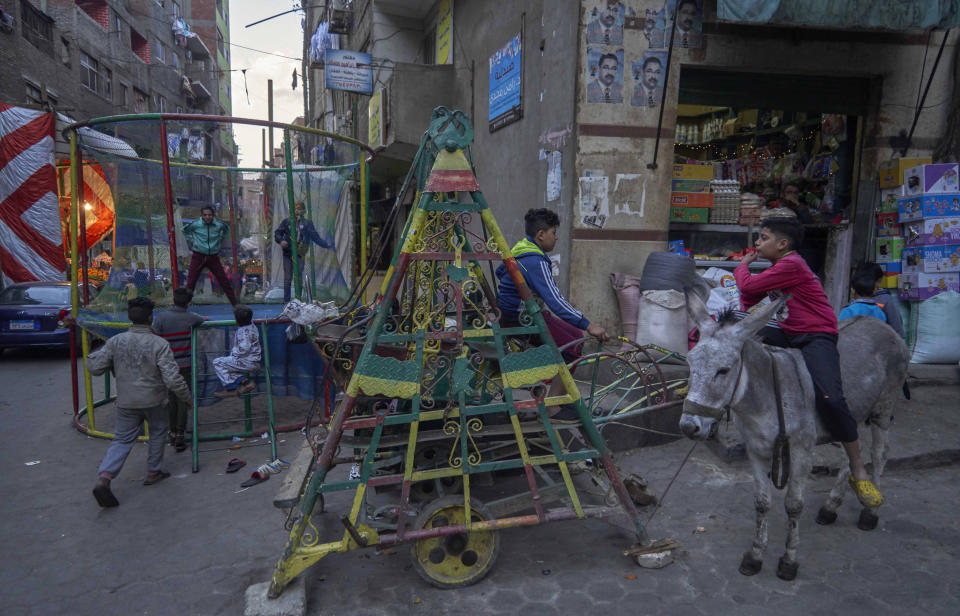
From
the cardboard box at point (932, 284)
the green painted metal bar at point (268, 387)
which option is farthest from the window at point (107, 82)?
the cardboard box at point (932, 284)

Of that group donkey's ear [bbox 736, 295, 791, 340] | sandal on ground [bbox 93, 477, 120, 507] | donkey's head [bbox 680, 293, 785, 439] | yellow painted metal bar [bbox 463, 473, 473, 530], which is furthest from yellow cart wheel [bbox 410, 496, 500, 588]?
sandal on ground [bbox 93, 477, 120, 507]

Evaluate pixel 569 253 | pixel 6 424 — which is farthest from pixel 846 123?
pixel 6 424

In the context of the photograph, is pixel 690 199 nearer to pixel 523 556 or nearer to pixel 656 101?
pixel 656 101

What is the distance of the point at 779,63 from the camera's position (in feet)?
21.6

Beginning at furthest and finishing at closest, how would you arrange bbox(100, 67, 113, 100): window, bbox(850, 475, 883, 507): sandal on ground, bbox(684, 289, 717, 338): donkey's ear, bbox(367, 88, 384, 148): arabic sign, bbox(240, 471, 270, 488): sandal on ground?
bbox(100, 67, 113, 100): window < bbox(367, 88, 384, 148): arabic sign < bbox(240, 471, 270, 488): sandal on ground < bbox(850, 475, 883, 507): sandal on ground < bbox(684, 289, 717, 338): donkey's ear

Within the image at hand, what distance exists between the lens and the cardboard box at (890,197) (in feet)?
21.7

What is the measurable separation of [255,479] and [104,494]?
1106 mm

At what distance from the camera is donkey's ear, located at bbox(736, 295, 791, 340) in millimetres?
2922

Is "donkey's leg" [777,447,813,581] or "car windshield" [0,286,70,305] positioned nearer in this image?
"donkey's leg" [777,447,813,581]

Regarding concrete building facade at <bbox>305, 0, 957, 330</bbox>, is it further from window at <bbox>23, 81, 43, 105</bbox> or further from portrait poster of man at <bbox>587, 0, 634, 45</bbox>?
window at <bbox>23, 81, 43, 105</bbox>

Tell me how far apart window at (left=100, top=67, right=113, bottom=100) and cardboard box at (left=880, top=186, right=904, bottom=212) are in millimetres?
29377

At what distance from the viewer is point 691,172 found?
22.7ft

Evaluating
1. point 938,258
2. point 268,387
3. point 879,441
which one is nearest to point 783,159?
point 938,258

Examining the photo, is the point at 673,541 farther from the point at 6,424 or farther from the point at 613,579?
the point at 6,424
